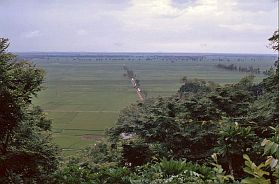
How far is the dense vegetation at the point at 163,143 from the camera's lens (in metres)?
5.28

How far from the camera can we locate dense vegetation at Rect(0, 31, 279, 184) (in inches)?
208

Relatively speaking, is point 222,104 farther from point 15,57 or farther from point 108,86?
point 108,86

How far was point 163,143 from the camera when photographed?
14.7 metres

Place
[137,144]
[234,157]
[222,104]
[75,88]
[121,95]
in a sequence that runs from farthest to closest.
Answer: [75,88], [121,95], [222,104], [137,144], [234,157]

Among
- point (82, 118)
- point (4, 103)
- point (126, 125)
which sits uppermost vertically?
point (4, 103)

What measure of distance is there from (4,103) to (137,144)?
5153mm

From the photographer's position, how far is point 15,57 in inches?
373

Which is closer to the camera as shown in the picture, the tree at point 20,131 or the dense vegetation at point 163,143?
the dense vegetation at point 163,143

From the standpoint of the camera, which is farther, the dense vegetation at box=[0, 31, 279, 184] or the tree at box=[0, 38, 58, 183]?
the tree at box=[0, 38, 58, 183]

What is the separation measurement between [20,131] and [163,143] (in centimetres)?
658

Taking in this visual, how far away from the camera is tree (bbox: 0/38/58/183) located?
336 inches

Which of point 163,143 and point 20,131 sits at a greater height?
point 20,131

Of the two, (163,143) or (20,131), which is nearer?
(20,131)

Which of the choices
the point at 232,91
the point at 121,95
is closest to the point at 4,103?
the point at 232,91
